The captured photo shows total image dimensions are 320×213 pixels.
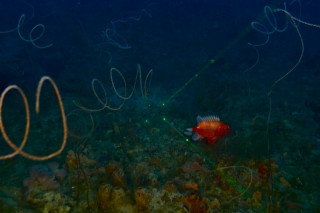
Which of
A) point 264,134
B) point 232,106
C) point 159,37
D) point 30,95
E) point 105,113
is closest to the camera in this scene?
point 264,134

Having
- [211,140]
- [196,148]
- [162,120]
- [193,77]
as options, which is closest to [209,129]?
[211,140]

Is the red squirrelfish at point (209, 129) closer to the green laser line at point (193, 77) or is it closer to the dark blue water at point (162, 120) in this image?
the dark blue water at point (162, 120)

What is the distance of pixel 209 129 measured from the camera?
19.8 feet

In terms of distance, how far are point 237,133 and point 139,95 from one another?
3688 millimetres

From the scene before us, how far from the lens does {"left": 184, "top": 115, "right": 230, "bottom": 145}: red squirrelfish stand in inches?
236

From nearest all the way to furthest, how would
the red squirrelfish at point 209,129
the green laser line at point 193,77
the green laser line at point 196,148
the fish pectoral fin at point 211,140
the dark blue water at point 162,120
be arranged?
the dark blue water at point 162,120 < the green laser line at point 196,148 < the red squirrelfish at point 209,129 < the fish pectoral fin at point 211,140 < the green laser line at point 193,77

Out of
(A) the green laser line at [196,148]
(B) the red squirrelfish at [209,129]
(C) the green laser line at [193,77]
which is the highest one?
(B) the red squirrelfish at [209,129]

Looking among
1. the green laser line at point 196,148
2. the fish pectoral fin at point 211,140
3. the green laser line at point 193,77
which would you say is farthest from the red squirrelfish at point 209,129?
the green laser line at point 193,77

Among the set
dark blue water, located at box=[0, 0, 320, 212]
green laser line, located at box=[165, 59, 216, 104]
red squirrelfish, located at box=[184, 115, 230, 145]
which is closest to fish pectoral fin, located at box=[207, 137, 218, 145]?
red squirrelfish, located at box=[184, 115, 230, 145]

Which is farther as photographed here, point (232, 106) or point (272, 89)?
point (272, 89)

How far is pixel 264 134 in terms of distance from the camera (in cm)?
702

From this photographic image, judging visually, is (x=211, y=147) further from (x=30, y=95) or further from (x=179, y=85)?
(x=30, y=95)

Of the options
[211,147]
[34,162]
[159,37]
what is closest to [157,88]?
[211,147]

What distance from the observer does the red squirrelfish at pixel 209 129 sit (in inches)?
236
